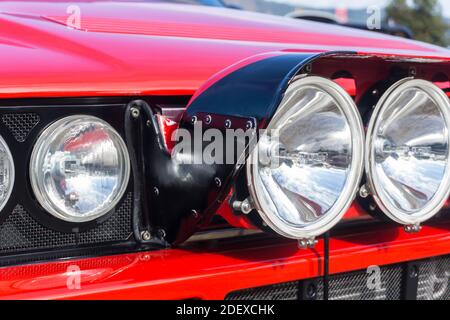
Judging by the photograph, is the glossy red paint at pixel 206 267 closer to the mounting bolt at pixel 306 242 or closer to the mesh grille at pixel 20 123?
Result: the mounting bolt at pixel 306 242

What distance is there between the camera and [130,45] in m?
1.87

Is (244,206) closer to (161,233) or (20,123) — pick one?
(161,233)

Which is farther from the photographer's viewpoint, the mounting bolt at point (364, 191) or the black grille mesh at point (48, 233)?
the mounting bolt at point (364, 191)

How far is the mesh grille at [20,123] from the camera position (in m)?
1.62

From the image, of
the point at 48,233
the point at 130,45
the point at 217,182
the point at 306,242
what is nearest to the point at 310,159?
the point at 306,242

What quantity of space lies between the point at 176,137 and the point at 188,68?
185mm

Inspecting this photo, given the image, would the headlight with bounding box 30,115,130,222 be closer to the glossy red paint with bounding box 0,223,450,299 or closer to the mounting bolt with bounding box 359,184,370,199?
the glossy red paint with bounding box 0,223,450,299

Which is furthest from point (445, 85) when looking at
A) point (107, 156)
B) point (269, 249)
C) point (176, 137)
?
point (107, 156)

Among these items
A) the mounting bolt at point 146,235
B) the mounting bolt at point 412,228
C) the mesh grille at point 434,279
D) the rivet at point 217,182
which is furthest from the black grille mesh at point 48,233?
the mesh grille at point 434,279

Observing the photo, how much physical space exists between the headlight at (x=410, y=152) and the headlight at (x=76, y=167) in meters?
0.66

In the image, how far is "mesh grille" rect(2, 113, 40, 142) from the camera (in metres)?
1.62

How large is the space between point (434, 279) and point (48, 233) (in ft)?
3.90

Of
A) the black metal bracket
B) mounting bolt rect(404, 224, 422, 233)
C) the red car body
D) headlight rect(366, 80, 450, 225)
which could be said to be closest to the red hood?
the red car body
